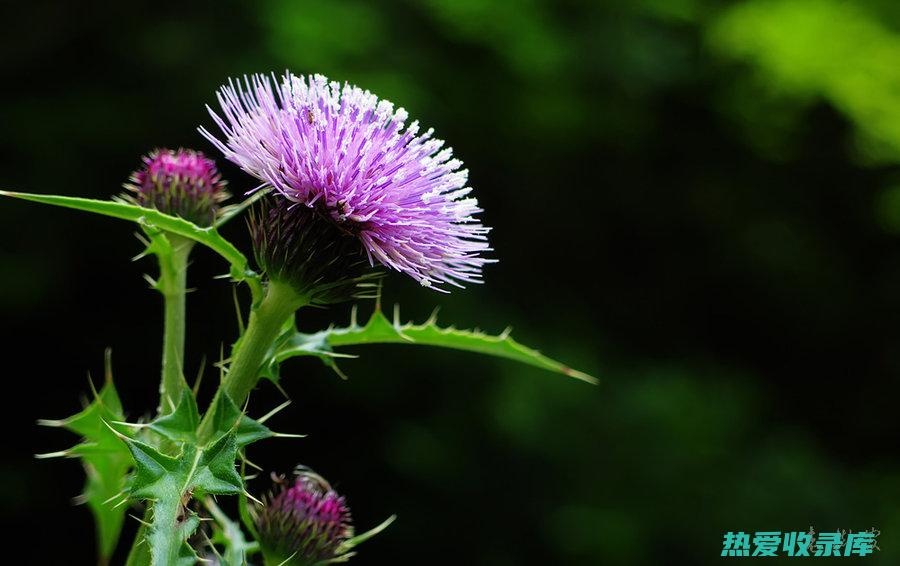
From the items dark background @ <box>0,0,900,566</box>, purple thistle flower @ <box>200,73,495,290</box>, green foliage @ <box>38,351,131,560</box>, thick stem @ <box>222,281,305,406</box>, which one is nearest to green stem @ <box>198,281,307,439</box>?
thick stem @ <box>222,281,305,406</box>

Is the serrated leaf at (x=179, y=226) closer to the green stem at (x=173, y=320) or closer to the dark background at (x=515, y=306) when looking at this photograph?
the green stem at (x=173, y=320)

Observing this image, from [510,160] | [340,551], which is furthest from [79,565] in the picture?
[340,551]

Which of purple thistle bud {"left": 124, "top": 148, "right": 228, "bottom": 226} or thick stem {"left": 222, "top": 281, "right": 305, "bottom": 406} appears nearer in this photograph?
thick stem {"left": 222, "top": 281, "right": 305, "bottom": 406}

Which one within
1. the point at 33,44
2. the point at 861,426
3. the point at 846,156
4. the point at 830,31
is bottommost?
the point at 33,44

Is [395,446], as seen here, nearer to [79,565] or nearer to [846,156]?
[79,565]

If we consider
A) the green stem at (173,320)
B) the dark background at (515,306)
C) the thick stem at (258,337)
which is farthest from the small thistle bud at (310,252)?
the dark background at (515,306)

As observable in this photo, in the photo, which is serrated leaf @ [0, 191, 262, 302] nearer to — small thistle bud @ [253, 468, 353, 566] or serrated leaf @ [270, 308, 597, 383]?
serrated leaf @ [270, 308, 597, 383]

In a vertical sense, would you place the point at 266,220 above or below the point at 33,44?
below
